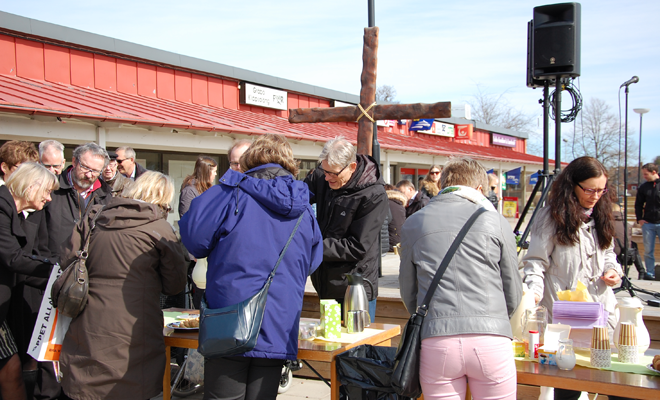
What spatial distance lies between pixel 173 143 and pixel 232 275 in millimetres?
6592

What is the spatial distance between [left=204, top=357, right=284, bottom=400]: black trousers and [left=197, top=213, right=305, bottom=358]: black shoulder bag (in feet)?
0.36

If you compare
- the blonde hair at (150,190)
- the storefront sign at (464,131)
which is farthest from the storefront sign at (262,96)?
the storefront sign at (464,131)

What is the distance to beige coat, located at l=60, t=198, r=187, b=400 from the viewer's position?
2740mm

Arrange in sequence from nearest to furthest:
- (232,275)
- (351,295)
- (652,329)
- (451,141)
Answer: (232,275) < (351,295) < (652,329) < (451,141)

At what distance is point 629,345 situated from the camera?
2527 mm

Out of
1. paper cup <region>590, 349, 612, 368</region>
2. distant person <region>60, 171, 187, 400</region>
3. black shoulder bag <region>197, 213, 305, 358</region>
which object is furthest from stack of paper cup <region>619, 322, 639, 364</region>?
distant person <region>60, 171, 187, 400</region>

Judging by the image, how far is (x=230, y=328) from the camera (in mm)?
2312

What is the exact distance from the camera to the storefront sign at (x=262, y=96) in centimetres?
1233

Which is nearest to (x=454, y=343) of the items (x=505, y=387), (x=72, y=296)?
(x=505, y=387)

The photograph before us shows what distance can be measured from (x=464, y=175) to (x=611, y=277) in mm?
1117

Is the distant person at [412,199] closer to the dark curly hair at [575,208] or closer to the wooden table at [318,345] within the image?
the wooden table at [318,345]

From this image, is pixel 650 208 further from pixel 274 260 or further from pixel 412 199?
Result: pixel 274 260

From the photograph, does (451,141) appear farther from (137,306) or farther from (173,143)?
(137,306)

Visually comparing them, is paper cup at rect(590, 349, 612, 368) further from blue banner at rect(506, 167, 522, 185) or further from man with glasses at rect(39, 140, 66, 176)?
blue banner at rect(506, 167, 522, 185)
